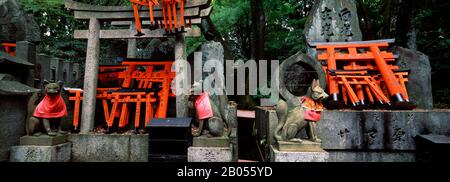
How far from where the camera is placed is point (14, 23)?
6.61 meters

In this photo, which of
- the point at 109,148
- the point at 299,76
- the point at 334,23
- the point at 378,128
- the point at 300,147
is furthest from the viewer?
the point at 334,23

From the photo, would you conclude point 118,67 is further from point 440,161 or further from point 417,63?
point 417,63

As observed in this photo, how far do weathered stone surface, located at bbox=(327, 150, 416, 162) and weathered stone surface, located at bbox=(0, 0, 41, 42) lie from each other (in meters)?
9.27

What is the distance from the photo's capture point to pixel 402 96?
626 centimetres

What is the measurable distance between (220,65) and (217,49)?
0.71 meters

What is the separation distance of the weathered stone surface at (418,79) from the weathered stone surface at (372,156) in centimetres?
249

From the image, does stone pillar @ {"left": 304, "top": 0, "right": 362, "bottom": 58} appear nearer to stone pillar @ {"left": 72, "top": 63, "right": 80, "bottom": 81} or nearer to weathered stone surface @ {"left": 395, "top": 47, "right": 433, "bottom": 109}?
weathered stone surface @ {"left": 395, "top": 47, "right": 433, "bottom": 109}

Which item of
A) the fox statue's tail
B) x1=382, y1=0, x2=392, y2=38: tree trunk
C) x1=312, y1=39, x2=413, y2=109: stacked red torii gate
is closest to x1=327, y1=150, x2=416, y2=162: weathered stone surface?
x1=312, y1=39, x2=413, y2=109: stacked red torii gate

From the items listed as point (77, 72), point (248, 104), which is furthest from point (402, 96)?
point (77, 72)

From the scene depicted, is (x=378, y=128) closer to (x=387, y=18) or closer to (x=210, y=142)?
(x=210, y=142)

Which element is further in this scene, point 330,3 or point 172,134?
point 330,3

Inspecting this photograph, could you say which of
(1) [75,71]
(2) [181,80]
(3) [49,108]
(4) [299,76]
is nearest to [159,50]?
(2) [181,80]

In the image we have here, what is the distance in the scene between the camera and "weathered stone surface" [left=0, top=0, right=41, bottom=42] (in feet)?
21.4

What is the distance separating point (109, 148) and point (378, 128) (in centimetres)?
683
